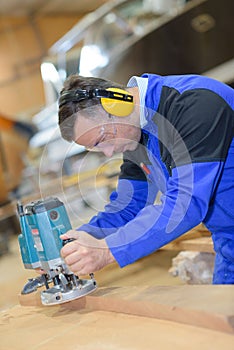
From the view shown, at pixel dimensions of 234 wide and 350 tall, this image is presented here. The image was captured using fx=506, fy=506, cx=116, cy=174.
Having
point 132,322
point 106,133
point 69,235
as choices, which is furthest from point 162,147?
point 132,322

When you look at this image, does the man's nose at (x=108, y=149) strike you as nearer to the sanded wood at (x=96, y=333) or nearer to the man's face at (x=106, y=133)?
the man's face at (x=106, y=133)

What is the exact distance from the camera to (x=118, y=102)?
175cm

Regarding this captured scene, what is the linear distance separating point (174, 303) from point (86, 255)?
1.11 feet

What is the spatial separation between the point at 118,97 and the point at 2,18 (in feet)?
37.9

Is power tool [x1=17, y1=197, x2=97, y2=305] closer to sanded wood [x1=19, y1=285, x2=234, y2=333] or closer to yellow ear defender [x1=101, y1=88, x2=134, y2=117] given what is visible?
sanded wood [x1=19, y1=285, x2=234, y2=333]

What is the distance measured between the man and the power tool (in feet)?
0.31

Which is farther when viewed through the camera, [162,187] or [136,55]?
[136,55]

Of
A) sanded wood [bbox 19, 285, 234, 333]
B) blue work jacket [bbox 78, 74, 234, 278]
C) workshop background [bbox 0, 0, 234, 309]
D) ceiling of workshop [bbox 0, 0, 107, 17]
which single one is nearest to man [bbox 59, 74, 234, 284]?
blue work jacket [bbox 78, 74, 234, 278]

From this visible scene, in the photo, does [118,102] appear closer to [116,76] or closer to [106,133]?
[106,133]

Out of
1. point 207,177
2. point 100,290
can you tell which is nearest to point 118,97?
point 207,177

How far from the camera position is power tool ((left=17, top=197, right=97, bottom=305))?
1879mm

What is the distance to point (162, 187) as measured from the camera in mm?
2061

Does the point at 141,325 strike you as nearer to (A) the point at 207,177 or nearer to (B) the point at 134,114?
(A) the point at 207,177

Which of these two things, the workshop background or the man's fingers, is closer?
the man's fingers
